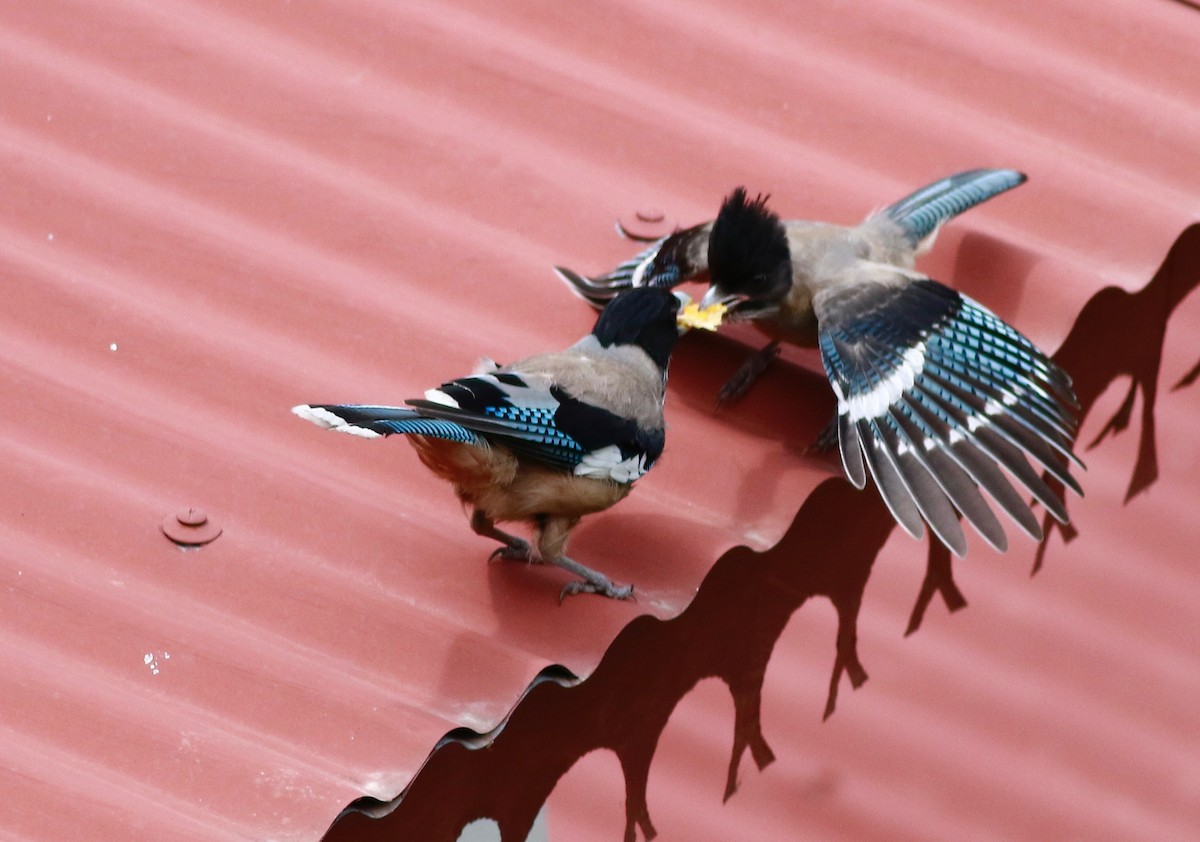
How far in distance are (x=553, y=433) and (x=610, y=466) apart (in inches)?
4.7

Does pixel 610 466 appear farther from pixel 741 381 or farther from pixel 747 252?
pixel 747 252

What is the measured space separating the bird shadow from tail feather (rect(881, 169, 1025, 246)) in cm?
37

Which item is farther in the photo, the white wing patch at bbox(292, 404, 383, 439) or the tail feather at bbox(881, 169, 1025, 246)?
the tail feather at bbox(881, 169, 1025, 246)

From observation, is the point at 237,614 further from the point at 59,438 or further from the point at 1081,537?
the point at 1081,537

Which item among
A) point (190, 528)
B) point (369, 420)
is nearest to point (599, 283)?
point (369, 420)

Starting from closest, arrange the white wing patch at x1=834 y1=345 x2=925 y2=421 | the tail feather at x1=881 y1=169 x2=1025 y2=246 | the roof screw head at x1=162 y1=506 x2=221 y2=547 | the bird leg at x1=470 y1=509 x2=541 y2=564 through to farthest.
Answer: the roof screw head at x1=162 y1=506 x2=221 y2=547 → the bird leg at x1=470 y1=509 x2=541 y2=564 → the white wing patch at x1=834 y1=345 x2=925 y2=421 → the tail feather at x1=881 y1=169 x2=1025 y2=246

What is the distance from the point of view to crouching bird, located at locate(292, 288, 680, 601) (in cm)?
310

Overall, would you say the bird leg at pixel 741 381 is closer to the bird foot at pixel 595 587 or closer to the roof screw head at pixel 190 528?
the bird foot at pixel 595 587

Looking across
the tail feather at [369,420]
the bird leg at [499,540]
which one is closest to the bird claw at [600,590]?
the bird leg at [499,540]

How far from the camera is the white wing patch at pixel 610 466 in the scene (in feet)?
10.8

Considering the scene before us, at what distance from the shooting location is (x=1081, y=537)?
528 centimetres

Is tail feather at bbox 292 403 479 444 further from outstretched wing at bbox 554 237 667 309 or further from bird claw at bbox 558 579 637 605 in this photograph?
outstretched wing at bbox 554 237 667 309

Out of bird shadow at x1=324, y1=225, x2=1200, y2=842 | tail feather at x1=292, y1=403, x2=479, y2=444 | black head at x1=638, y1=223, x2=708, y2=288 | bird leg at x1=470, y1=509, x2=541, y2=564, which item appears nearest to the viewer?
bird shadow at x1=324, y1=225, x2=1200, y2=842

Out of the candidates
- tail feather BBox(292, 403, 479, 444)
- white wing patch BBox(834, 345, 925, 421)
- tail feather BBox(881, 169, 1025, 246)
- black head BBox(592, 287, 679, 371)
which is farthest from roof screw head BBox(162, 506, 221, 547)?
tail feather BBox(881, 169, 1025, 246)
